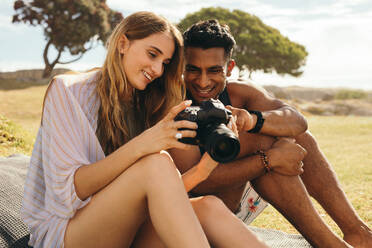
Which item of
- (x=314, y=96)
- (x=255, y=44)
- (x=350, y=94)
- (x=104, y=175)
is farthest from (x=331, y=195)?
(x=255, y=44)

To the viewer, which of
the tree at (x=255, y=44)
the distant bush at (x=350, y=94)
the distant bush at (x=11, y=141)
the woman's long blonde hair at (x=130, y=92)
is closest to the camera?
the woman's long blonde hair at (x=130, y=92)

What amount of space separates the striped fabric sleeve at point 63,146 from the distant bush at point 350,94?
2359 centimetres

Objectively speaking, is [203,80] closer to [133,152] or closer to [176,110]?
[176,110]

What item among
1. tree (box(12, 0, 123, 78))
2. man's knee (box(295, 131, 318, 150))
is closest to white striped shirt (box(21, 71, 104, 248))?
man's knee (box(295, 131, 318, 150))

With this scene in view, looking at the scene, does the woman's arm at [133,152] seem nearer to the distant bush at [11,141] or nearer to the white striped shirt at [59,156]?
the white striped shirt at [59,156]

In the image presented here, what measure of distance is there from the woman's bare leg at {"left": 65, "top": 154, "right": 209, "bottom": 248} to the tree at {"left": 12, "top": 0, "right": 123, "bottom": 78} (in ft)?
74.0

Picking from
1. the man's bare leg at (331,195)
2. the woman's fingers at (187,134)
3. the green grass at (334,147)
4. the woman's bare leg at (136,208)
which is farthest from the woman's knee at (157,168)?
the green grass at (334,147)

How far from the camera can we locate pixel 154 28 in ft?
7.50

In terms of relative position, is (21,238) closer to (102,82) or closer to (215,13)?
(102,82)

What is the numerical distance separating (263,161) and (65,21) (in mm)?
22984

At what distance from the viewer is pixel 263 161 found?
2539 mm

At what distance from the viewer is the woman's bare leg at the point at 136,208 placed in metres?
1.76

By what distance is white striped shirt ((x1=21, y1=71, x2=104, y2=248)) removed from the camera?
1.88 meters

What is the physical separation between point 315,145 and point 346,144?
6.64 meters
